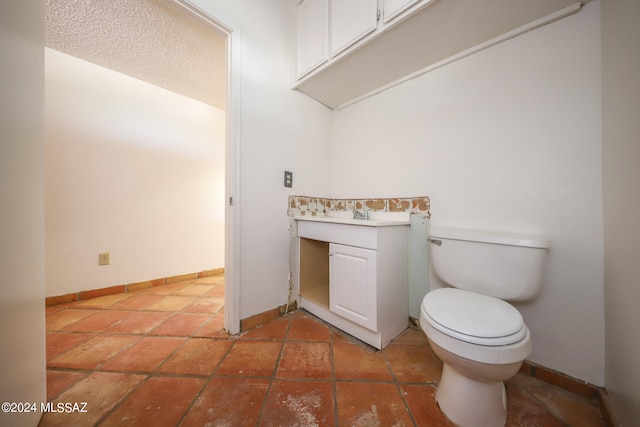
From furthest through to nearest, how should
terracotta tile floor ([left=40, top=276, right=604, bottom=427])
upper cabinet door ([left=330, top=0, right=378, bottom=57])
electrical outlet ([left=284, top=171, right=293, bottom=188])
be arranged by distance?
electrical outlet ([left=284, top=171, right=293, bottom=188])
upper cabinet door ([left=330, top=0, right=378, bottom=57])
terracotta tile floor ([left=40, top=276, right=604, bottom=427])

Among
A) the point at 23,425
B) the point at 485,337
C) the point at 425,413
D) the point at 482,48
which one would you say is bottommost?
the point at 425,413

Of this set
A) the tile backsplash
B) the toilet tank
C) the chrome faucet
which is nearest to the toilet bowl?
the toilet tank

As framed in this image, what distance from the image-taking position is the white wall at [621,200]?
0.66 meters

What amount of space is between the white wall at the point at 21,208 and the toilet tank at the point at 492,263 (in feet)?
5.54

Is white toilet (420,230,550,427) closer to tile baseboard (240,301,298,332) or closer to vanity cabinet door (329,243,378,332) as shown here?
vanity cabinet door (329,243,378,332)

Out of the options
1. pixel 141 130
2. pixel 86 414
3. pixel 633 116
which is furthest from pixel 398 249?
pixel 141 130

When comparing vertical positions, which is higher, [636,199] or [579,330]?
[636,199]

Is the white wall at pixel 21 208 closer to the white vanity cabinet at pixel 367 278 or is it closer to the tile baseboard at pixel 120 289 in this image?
the white vanity cabinet at pixel 367 278

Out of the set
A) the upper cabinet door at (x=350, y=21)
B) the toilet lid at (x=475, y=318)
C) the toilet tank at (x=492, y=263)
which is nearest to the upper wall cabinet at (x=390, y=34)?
the upper cabinet door at (x=350, y=21)

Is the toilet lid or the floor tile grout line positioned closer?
the toilet lid

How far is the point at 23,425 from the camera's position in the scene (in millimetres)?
646

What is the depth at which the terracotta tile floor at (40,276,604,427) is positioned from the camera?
0.78 meters

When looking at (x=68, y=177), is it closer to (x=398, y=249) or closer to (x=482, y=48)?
(x=398, y=249)

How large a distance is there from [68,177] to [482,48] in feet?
10.4
